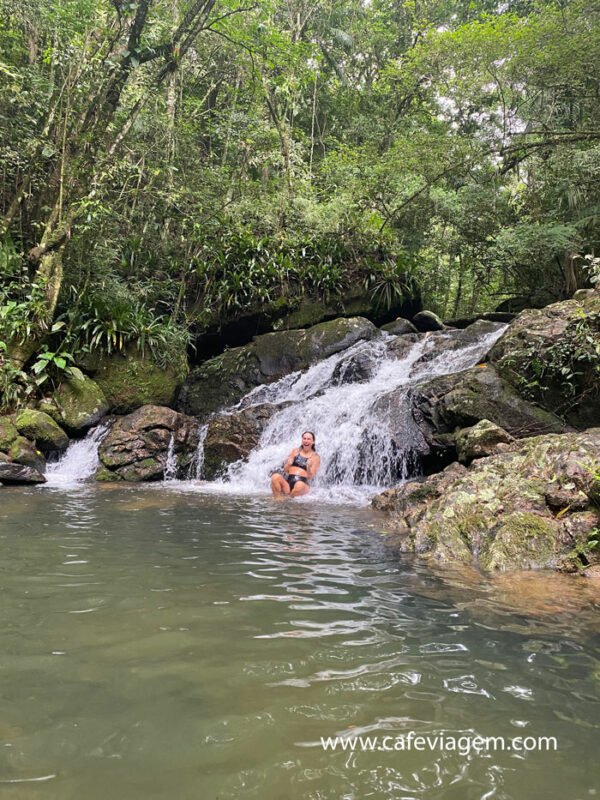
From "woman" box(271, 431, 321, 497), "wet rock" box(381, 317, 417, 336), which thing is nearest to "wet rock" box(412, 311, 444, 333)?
"wet rock" box(381, 317, 417, 336)

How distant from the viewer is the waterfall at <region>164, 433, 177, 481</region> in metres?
9.81

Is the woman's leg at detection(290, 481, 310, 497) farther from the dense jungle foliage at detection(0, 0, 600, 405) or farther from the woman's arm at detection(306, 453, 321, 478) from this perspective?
the dense jungle foliage at detection(0, 0, 600, 405)

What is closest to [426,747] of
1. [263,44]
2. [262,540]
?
[262,540]

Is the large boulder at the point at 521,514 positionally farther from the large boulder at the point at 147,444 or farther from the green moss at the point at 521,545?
the large boulder at the point at 147,444

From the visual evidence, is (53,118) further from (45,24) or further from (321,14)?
(321,14)

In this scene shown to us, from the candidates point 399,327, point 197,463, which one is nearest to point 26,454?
point 197,463

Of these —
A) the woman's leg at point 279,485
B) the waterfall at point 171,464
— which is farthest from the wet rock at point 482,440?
the waterfall at point 171,464

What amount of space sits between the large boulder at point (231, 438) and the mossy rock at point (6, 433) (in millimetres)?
3511

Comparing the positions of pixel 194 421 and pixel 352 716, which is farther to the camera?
pixel 194 421

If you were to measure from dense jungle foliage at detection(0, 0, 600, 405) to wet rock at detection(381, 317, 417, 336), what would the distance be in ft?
3.55

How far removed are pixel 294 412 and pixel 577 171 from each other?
9.21m

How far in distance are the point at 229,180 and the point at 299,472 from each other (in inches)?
409

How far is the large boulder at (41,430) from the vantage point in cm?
944

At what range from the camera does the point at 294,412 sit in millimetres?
10109
